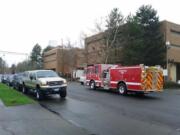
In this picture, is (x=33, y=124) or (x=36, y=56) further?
(x=36, y=56)

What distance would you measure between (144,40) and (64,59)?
156 ft

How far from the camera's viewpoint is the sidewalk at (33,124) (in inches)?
389

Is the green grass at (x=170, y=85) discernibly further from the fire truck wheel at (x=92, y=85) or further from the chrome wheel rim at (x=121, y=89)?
the chrome wheel rim at (x=121, y=89)

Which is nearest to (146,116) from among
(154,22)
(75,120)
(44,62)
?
(75,120)

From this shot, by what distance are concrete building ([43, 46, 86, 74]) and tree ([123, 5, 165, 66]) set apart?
872 inches

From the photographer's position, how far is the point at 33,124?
1135 centimetres

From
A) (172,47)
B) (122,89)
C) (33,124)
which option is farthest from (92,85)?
(172,47)

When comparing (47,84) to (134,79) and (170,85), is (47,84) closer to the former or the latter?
(134,79)

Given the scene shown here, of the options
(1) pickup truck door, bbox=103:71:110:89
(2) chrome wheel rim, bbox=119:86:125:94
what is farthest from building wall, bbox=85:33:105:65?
(2) chrome wheel rim, bbox=119:86:125:94

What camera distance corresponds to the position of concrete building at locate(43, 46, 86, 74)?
85688 millimetres

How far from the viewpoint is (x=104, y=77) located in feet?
99.8

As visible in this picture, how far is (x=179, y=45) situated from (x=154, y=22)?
7.65m

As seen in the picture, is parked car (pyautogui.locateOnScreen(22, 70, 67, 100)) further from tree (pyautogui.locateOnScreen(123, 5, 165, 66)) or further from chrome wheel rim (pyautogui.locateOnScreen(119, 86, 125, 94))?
tree (pyautogui.locateOnScreen(123, 5, 165, 66))

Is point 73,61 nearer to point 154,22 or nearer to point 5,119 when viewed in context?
point 154,22
